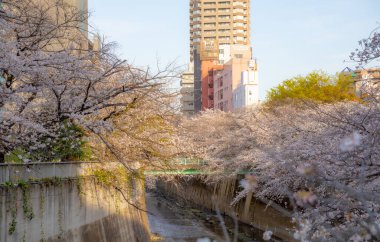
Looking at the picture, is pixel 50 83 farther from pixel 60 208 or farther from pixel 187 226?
pixel 187 226

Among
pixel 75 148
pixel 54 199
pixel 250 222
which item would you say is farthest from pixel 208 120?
pixel 54 199

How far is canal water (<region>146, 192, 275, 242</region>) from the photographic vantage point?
2652 cm

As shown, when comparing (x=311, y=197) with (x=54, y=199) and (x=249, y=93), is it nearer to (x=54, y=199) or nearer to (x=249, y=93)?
(x=54, y=199)

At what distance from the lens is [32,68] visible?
12367mm

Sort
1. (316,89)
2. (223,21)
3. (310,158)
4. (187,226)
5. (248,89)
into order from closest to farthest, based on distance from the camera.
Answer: (310,158), (187,226), (316,89), (248,89), (223,21)

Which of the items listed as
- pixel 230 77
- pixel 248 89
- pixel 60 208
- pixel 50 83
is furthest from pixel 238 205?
pixel 230 77

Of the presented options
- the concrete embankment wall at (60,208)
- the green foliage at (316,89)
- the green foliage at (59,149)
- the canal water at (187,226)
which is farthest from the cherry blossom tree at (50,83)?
the green foliage at (316,89)

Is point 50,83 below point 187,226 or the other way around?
the other way around

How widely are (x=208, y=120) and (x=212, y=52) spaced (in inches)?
1634

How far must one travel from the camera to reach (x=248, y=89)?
60.0m

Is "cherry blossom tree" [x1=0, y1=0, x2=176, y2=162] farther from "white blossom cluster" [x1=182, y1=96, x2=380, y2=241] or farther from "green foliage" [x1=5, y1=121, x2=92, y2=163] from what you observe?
"white blossom cluster" [x1=182, y1=96, x2=380, y2=241]

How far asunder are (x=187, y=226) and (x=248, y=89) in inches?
1240

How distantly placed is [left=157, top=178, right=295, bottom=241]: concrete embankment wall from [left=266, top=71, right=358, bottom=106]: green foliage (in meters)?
7.40

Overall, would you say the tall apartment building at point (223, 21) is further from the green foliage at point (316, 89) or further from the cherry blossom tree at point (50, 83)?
the cherry blossom tree at point (50, 83)
